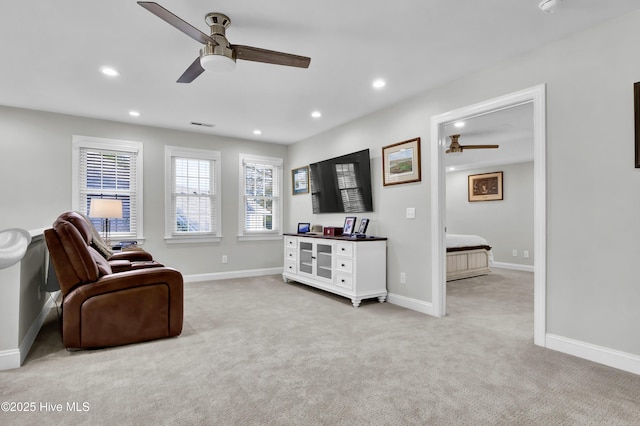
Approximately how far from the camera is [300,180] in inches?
236

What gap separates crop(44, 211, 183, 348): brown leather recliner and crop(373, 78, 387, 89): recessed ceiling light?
8.78ft

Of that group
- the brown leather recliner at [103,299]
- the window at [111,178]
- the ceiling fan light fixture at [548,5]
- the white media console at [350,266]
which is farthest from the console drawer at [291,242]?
the ceiling fan light fixture at [548,5]

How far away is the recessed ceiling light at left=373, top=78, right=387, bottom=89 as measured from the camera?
342 cm

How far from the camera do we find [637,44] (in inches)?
88.3

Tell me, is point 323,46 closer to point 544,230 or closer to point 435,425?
point 544,230

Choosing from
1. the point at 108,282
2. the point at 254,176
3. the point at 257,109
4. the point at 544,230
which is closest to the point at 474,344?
the point at 544,230

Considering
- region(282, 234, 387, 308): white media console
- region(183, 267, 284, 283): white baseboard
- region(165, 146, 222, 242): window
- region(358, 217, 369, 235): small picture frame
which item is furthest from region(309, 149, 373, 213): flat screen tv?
region(165, 146, 222, 242): window

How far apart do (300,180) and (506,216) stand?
14.8 feet

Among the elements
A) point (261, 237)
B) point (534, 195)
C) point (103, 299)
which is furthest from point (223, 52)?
point (261, 237)

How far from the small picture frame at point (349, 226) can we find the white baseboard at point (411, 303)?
96 cm

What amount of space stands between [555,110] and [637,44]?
1.88 ft

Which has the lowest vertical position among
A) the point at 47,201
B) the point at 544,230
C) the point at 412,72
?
the point at 544,230

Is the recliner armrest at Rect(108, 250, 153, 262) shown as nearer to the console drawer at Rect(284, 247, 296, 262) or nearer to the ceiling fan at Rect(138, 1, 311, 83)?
the console drawer at Rect(284, 247, 296, 262)

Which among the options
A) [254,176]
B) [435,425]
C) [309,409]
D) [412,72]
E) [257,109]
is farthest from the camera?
[254,176]
